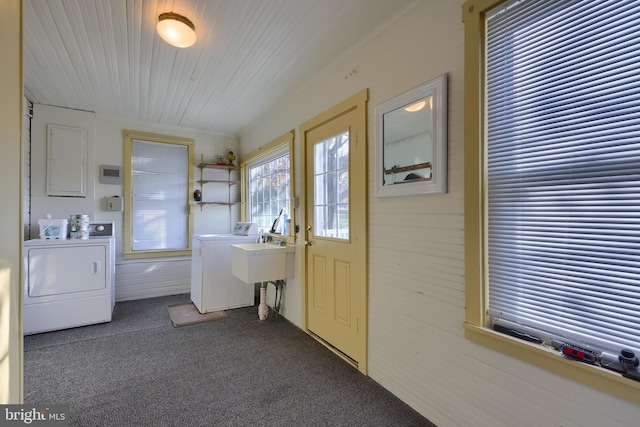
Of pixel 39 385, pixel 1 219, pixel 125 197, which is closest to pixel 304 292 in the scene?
pixel 39 385

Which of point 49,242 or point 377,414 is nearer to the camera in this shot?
point 377,414

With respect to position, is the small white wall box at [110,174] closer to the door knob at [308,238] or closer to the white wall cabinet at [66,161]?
the white wall cabinet at [66,161]

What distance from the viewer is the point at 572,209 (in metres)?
1.20

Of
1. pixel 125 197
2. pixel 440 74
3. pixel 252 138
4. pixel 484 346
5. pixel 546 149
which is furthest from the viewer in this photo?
pixel 252 138

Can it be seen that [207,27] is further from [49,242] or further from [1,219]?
[49,242]

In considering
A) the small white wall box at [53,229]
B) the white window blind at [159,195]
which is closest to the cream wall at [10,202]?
the small white wall box at [53,229]

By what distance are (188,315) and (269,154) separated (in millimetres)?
2288

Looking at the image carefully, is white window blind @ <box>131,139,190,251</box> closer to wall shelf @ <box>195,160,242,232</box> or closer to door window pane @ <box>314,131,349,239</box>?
wall shelf @ <box>195,160,242,232</box>

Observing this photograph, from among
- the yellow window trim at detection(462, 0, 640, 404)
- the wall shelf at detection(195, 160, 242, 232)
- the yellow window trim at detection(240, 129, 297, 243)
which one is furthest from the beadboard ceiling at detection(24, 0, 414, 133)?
the wall shelf at detection(195, 160, 242, 232)

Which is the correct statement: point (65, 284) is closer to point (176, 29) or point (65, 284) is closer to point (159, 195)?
point (159, 195)

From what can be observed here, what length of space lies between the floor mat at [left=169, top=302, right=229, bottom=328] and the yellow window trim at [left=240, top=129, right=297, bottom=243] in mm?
1263

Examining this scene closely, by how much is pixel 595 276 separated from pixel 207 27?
8.87 ft

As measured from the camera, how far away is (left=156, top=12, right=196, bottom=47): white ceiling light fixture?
1973 mm

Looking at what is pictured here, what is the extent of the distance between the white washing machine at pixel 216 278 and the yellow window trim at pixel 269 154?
877 mm
